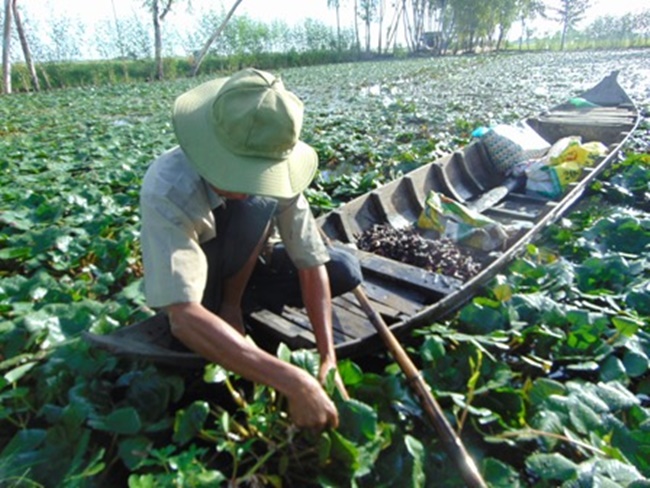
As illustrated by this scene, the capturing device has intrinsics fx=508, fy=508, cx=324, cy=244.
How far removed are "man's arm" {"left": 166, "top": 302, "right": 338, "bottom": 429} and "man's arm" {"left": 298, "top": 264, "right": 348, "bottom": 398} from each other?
336 mm

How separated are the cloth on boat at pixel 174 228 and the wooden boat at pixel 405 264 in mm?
428

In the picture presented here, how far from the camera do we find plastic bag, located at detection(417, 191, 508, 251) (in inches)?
119

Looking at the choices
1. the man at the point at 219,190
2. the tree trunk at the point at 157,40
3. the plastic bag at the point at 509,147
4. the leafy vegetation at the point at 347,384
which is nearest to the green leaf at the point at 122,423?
the leafy vegetation at the point at 347,384

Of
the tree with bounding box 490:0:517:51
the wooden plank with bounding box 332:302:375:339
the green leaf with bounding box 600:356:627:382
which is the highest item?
the tree with bounding box 490:0:517:51

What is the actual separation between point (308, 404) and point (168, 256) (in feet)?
1.81

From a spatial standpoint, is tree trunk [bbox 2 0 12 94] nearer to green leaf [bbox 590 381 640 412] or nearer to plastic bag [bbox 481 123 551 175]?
plastic bag [bbox 481 123 551 175]

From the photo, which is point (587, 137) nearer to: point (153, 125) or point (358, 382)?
point (358, 382)

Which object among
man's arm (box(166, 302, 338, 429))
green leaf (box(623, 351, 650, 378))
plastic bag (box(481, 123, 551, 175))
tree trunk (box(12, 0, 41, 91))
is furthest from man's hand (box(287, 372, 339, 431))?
tree trunk (box(12, 0, 41, 91))

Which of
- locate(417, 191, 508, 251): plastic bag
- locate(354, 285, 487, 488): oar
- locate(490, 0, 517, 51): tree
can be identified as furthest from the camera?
locate(490, 0, 517, 51): tree

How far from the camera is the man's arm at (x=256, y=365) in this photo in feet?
4.34

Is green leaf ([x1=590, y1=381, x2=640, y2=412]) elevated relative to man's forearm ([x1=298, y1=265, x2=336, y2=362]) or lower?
lower

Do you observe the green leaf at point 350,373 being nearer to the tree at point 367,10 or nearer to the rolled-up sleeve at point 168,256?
the rolled-up sleeve at point 168,256

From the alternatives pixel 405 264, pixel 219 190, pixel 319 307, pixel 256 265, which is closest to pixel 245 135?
pixel 219 190

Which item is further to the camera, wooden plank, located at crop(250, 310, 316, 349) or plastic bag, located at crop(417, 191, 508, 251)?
plastic bag, located at crop(417, 191, 508, 251)
